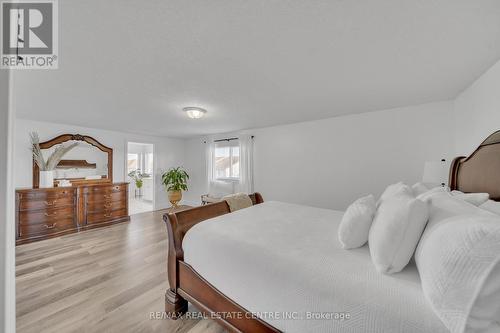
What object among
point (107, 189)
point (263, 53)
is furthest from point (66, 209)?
point (263, 53)

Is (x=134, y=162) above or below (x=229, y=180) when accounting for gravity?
→ above

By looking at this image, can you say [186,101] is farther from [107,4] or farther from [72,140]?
[72,140]

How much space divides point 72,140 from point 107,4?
13.9 ft

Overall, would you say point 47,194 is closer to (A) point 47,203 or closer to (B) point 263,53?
(A) point 47,203

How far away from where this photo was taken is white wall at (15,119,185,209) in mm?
3467

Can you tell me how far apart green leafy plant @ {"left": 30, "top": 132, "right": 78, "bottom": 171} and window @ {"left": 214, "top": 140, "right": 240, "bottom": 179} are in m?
3.19

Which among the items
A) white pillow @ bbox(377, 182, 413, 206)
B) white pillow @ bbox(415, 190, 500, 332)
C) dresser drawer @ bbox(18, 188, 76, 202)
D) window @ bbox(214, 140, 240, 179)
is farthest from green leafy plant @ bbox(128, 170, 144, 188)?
white pillow @ bbox(415, 190, 500, 332)

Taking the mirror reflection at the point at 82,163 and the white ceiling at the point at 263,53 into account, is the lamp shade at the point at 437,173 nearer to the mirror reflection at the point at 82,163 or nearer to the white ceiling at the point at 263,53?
the white ceiling at the point at 263,53

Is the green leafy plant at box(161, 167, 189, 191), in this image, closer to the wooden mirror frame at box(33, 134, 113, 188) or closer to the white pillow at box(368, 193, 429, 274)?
the wooden mirror frame at box(33, 134, 113, 188)

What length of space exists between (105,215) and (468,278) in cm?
525

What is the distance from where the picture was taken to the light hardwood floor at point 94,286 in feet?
4.97

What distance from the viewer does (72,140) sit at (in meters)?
4.01

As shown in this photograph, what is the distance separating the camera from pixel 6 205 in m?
0.45

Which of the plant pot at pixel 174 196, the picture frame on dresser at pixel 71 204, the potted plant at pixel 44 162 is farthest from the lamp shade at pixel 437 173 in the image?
the potted plant at pixel 44 162
